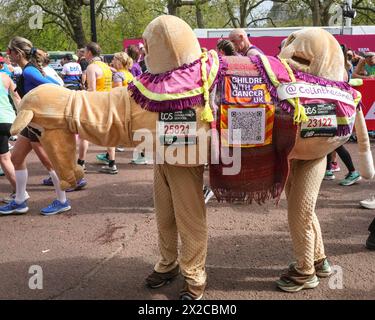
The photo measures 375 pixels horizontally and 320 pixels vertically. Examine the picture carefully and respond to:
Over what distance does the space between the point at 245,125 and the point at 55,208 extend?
10.1 ft

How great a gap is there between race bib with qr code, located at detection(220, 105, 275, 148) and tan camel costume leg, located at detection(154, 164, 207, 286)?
0.37 m

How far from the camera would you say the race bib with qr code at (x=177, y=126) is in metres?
2.41

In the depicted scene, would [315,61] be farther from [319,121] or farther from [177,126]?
[177,126]

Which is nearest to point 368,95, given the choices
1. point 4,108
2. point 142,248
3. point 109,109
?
point 142,248

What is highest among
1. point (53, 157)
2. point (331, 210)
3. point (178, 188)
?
point (53, 157)

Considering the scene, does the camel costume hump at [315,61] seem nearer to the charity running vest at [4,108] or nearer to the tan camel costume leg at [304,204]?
the tan camel costume leg at [304,204]

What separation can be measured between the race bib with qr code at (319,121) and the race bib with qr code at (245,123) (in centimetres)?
22

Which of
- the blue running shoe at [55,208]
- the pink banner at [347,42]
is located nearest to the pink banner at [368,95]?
the blue running shoe at [55,208]

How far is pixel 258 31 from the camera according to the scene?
16.1 m

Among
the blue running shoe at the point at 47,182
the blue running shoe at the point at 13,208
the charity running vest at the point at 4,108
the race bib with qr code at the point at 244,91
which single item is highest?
the race bib with qr code at the point at 244,91

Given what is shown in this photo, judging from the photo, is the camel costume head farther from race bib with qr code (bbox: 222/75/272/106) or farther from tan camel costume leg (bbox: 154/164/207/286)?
tan camel costume leg (bbox: 154/164/207/286)
